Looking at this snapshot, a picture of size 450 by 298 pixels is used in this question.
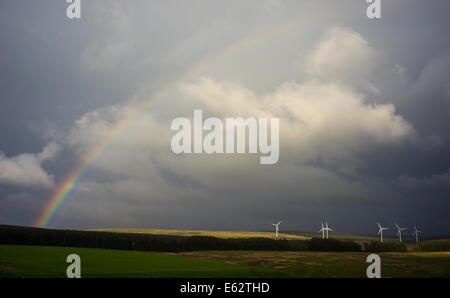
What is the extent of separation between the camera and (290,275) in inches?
2068

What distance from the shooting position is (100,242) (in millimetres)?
110625

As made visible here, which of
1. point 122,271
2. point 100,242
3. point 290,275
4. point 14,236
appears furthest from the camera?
point 100,242

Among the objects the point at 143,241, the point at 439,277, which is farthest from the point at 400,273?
the point at 143,241

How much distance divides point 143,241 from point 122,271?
67.9 m
